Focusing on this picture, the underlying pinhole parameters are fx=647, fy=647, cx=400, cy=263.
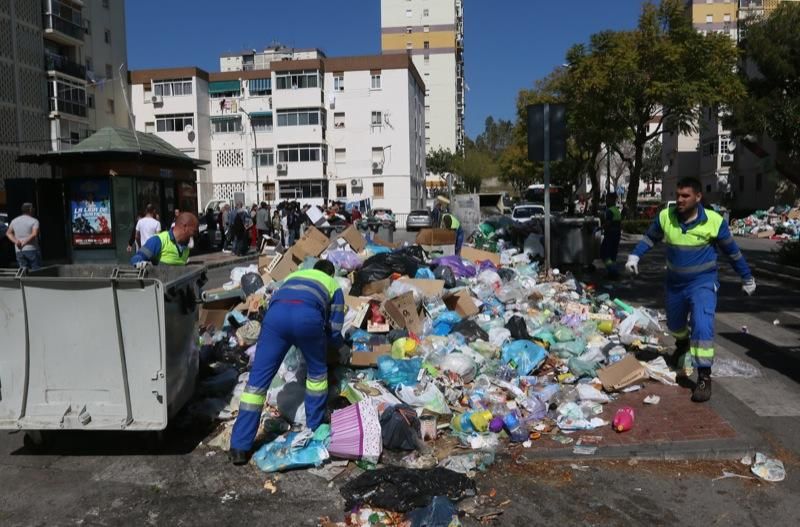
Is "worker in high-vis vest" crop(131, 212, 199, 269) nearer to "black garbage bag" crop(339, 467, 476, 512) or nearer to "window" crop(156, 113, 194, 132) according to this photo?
"black garbage bag" crop(339, 467, 476, 512)

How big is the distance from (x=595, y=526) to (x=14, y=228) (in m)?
11.4

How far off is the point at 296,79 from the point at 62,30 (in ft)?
56.9

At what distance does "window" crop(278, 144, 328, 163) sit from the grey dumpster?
47.0 metres

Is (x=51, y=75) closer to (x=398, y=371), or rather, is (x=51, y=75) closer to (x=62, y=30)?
(x=62, y=30)

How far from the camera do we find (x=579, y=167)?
40125 mm

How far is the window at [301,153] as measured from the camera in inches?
1992

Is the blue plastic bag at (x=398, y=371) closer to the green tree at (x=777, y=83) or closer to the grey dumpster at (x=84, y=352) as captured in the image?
the grey dumpster at (x=84, y=352)

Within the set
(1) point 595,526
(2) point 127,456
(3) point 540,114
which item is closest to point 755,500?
(1) point 595,526

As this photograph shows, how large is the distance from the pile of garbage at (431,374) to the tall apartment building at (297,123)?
142 ft

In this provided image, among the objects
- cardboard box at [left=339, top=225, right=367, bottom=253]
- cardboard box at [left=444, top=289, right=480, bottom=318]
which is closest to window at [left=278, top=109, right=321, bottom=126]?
cardboard box at [left=339, top=225, right=367, bottom=253]

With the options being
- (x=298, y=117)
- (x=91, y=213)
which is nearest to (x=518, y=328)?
(x=91, y=213)

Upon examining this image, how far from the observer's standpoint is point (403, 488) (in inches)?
152

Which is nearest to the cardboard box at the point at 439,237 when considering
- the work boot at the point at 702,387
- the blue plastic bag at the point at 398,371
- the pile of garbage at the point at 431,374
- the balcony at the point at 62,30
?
the pile of garbage at the point at 431,374

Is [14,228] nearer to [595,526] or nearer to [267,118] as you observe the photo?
[595,526]
